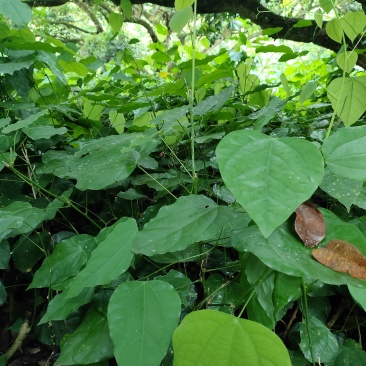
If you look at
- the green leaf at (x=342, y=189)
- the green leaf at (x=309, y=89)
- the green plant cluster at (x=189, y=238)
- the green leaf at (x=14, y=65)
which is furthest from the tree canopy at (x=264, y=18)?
the green leaf at (x=342, y=189)

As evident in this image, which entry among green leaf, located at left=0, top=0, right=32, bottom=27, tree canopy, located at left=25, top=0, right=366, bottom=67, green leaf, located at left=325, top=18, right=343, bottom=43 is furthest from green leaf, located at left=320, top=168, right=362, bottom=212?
tree canopy, located at left=25, top=0, right=366, bottom=67

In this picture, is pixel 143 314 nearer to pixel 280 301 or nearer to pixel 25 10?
pixel 280 301

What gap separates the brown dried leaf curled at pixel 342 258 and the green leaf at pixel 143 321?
173 millimetres

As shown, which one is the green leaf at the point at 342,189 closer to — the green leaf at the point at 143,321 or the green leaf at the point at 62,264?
the green leaf at the point at 143,321

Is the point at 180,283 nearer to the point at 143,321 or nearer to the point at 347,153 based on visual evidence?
the point at 143,321

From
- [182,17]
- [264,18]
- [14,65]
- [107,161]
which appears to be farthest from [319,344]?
[264,18]

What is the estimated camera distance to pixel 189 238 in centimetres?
47

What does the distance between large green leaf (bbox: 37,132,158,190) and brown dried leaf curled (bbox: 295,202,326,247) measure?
0.87 ft

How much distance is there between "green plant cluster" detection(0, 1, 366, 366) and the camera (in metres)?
0.38

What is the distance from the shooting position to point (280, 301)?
466 mm

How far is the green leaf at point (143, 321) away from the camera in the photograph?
41 cm

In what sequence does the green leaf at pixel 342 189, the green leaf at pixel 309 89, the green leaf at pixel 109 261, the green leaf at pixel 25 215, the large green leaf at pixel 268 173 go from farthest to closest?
the green leaf at pixel 309 89 → the green leaf at pixel 25 215 → the green leaf at pixel 342 189 → the green leaf at pixel 109 261 → the large green leaf at pixel 268 173

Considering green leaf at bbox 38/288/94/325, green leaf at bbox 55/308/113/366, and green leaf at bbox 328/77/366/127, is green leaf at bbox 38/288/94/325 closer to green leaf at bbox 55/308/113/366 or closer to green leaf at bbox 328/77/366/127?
green leaf at bbox 55/308/113/366

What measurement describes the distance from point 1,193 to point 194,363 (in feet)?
2.21
